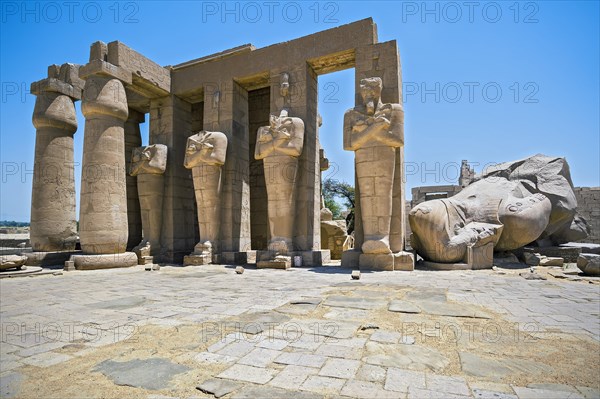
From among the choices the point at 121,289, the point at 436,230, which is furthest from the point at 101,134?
the point at 436,230

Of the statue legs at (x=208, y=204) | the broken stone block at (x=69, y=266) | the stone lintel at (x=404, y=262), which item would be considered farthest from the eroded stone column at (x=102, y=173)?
the stone lintel at (x=404, y=262)

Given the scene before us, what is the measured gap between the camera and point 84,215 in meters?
8.23

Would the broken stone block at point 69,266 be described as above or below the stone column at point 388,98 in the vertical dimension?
below

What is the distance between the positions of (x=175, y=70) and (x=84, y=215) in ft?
16.8

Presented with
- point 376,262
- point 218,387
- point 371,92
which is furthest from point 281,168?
point 218,387

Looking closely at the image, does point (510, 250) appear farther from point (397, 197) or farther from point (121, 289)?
point (121, 289)

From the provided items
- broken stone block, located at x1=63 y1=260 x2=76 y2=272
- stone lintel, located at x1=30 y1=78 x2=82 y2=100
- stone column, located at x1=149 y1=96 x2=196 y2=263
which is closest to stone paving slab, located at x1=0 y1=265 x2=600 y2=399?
broken stone block, located at x1=63 y1=260 x2=76 y2=272

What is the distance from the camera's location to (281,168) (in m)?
8.22

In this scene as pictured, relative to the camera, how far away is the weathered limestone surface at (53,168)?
29.6ft

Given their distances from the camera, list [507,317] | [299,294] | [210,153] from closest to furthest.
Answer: [507,317]
[299,294]
[210,153]

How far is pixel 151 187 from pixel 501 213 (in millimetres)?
8753

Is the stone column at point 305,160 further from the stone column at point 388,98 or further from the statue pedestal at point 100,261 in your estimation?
the statue pedestal at point 100,261

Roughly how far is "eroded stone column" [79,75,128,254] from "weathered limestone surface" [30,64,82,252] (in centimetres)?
130

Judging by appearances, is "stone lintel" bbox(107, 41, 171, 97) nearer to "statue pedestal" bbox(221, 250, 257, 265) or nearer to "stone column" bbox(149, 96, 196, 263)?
"stone column" bbox(149, 96, 196, 263)
